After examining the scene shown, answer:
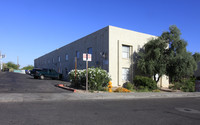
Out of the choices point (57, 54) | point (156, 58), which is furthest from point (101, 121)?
point (57, 54)

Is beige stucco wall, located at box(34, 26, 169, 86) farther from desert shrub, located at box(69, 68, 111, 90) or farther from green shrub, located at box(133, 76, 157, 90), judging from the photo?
desert shrub, located at box(69, 68, 111, 90)

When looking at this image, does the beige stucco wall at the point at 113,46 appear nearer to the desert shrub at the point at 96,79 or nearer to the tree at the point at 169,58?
Answer: the tree at the point at 169,58

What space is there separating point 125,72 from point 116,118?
51.0 ft

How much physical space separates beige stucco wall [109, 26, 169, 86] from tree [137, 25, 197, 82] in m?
1.36

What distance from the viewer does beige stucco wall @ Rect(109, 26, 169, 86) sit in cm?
2028

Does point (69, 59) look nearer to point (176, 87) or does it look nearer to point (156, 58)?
point (156, 58)

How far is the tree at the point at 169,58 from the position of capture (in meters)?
19.5

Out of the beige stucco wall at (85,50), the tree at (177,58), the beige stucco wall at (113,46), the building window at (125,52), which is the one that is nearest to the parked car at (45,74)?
the beige stucco wall at (85,50)

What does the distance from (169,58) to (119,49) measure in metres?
5.70

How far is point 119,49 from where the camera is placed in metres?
20.8

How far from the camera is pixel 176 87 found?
815 inches

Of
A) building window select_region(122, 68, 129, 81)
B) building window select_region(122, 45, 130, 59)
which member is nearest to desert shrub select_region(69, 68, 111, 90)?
building window select_region(122, 68, 129, 81)

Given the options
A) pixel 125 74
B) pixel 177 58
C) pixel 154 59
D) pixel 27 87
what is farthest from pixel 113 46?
pixel 27 87

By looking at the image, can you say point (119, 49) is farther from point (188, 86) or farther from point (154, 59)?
point (188, 86)
